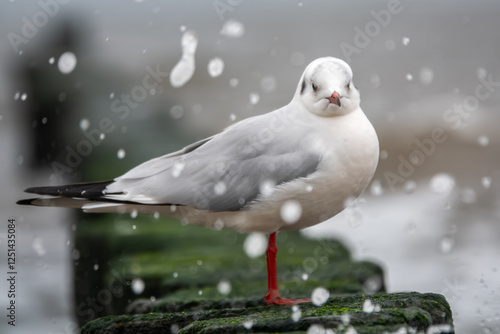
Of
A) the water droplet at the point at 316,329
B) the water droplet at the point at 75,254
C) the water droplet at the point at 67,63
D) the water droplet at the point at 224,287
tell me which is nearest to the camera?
the water droplet at the point at 316,329

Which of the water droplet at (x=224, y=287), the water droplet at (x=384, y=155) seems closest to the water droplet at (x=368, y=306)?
the water droplet at (x=224, y=287)

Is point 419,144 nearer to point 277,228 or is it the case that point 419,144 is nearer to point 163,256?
point 163,256

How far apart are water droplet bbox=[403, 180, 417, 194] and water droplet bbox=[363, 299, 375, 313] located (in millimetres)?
7914

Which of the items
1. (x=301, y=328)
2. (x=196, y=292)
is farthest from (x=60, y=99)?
(x=301, y=328)

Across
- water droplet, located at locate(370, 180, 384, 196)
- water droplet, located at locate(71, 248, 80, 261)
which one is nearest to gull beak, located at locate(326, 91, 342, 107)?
water droplet, located at locate(71, 248, 80, 261)

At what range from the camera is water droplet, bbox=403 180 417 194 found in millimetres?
11163

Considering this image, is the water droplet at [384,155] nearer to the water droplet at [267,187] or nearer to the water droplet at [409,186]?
the water droplet at [409,186]

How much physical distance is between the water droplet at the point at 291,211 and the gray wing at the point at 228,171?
0.12 meters

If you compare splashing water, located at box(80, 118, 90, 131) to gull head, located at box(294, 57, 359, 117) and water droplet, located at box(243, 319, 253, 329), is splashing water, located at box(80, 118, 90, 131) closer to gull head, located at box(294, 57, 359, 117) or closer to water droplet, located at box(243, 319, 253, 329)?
gull head, located at box(294, 57, 359, 117)

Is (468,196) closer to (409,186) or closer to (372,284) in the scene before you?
(409,186)

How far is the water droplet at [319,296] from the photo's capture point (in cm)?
347

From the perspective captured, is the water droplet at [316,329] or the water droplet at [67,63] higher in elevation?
the water droplet at [67,63]

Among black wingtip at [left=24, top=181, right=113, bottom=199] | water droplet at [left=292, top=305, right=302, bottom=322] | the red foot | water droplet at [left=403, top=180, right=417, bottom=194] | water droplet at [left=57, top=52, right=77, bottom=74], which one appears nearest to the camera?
water droplet at [left=292, top=305, right=302, bottom=322]

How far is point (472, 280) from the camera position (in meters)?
6.73
